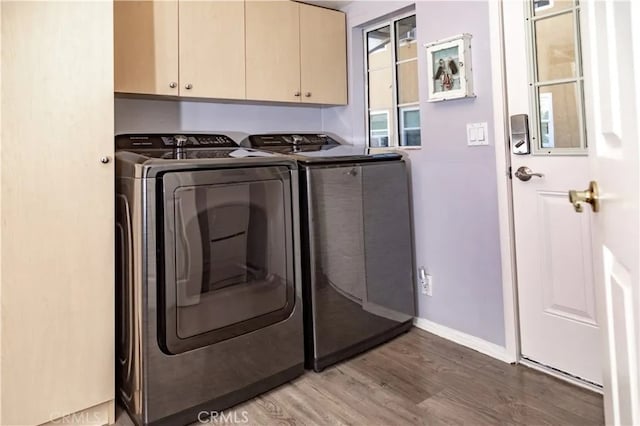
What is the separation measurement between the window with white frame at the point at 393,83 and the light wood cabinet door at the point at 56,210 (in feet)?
5.72

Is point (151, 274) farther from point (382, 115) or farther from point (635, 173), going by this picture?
point (382, 115)

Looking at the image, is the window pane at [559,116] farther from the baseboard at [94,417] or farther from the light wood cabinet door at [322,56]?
the baseboard at [94,417]

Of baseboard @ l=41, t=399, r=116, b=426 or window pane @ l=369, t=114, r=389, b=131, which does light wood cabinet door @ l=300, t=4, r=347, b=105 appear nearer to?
window pane @ l=369, t=114, r=389, b=131

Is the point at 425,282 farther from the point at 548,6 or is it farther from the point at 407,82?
the point at 548,6

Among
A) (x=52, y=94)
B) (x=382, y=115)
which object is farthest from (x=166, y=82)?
(x=382, y=115)

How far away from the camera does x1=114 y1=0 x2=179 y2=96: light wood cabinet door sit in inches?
78.0

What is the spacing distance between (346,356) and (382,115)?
1.61m

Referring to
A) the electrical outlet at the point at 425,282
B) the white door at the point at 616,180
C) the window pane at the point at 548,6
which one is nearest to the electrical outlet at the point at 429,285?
A: the electrical outlet at the point at 425,282

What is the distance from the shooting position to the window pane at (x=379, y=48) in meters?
2.81

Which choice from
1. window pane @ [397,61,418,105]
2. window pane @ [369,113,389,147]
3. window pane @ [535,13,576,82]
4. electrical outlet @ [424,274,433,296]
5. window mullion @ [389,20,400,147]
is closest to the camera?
window pane @ [535,13,576,82]

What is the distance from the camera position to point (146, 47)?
6.75 ft

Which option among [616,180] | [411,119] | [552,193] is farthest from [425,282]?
[616,180]

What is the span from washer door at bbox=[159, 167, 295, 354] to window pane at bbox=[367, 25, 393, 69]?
136cm

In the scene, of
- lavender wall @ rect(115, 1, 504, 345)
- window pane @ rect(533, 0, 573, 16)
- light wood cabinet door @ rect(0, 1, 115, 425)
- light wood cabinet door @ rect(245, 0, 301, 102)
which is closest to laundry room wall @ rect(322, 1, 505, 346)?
lavender wall @ rect(115, 1, 504, 345)
